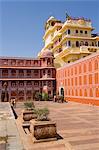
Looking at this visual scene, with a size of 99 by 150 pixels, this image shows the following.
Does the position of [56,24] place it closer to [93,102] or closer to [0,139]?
[93,102]

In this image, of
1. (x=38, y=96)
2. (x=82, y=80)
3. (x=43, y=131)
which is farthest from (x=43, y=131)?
(x=38, y=96)

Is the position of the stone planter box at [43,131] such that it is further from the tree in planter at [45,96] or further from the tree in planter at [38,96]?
the tree in planter at [38,96]

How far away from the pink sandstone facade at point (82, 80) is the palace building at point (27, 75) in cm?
334

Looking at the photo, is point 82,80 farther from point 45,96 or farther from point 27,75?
point 27,75

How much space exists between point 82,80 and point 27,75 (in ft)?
55.0

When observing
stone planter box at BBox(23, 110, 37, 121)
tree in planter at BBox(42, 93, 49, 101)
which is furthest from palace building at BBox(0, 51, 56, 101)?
stone planter box at BBox(23, 110, 37, 121)

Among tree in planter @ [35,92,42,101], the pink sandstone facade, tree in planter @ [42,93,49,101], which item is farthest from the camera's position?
tree in planter @ [35,92,42,101]

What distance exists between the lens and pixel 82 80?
120 feet

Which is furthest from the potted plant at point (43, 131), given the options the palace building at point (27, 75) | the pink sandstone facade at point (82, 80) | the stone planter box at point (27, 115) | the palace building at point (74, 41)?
the palace building at point (27, 75)

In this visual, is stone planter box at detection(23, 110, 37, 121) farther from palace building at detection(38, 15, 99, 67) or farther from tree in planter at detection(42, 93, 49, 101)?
palace building at detection(38, 15, 99, 67)

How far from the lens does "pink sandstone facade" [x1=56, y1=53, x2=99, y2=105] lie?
31737 millimetres

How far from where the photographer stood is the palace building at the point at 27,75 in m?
48.8

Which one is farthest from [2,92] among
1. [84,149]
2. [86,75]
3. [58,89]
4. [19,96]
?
[84,149]

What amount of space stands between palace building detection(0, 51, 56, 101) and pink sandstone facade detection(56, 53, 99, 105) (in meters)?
3.34
